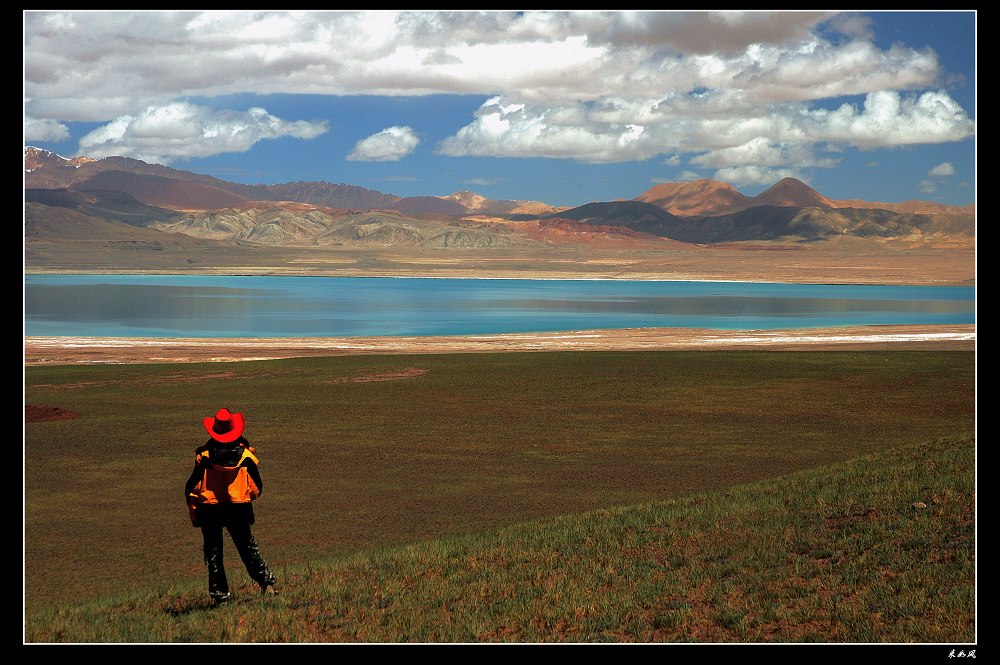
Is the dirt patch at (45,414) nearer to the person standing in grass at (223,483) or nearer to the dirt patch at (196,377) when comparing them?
the dirt patch at (196,377)

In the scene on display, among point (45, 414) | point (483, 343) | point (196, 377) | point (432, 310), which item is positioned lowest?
point (45, 414)

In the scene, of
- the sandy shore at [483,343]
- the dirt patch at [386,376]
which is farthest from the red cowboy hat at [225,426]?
the sandy shore at [483,343]

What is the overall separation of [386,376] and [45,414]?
42.7 ft

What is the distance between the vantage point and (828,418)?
1141 inches

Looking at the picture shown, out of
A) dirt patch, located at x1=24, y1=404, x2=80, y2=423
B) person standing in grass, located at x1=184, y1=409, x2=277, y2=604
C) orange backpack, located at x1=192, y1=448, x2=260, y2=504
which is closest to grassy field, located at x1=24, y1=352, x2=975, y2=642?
dirt patch, located at x1=24, y1=404, x2=80, y2=423

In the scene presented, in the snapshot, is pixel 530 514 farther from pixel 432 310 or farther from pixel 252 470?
pixel 432 310

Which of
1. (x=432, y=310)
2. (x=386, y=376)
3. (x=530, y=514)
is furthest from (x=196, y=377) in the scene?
(x=432, y=310)

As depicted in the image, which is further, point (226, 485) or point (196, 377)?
point (196, 377)

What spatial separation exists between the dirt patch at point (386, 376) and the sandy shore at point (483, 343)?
12593 millimetres

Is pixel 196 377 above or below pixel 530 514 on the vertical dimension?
above

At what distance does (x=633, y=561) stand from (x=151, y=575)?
21.3ft

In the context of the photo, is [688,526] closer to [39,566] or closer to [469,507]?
[469,507]

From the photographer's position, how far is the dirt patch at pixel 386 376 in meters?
38.2

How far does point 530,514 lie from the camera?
17672 millimetres
